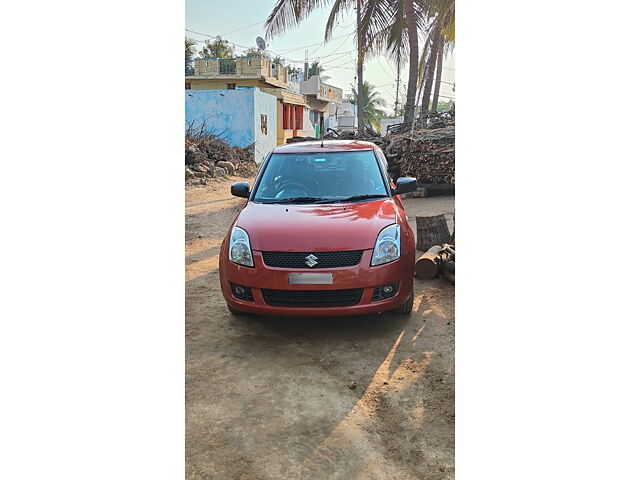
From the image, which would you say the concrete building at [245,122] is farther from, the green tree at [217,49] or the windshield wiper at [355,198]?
the green tree at [217,49]

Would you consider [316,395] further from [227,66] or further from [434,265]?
[434,265]

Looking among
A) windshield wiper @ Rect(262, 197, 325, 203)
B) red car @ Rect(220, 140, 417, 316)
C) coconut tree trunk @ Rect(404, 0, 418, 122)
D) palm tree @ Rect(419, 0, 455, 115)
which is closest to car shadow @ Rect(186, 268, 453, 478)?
red car @ Rect(220, 140, 417, 316)

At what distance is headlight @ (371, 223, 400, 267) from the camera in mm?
3203

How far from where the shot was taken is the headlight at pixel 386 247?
3.20 m

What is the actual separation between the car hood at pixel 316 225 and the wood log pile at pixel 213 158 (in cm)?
818

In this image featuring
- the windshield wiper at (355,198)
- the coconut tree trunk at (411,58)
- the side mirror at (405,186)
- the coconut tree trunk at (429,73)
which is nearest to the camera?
the windshield wiper at (355,198)

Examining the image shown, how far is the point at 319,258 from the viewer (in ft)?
10.3

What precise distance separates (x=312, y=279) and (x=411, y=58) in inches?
328

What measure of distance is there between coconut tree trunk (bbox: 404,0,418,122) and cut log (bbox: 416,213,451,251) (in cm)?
520

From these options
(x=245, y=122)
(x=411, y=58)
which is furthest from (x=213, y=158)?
(x=411, y=58)

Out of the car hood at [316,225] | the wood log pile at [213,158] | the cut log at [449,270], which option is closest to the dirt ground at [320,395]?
the cut log at [449,270]

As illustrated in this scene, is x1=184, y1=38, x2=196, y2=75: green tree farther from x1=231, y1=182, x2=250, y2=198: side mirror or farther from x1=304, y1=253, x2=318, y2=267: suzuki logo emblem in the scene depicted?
x1=231, y1=182, x2=250, y2=198: side mirror
